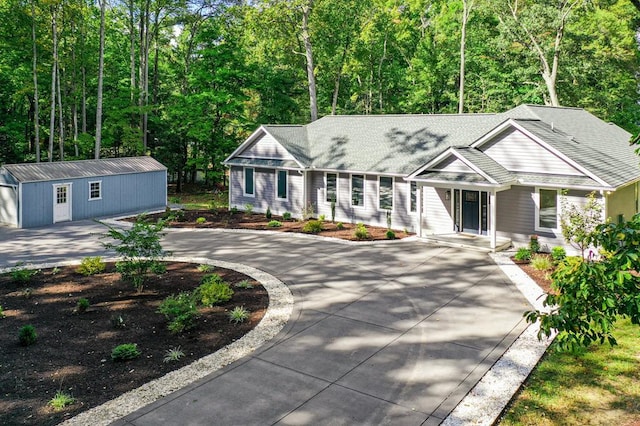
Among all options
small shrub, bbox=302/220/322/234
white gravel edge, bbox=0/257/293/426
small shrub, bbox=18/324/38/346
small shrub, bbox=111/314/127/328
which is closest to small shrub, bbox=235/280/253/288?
white gravel edge, bbox=0/257/293/426

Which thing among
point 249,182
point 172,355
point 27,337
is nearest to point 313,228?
point 249,182

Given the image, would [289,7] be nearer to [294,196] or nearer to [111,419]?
[294,196]

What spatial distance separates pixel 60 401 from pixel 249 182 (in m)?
21.2

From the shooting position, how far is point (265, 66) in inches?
1615

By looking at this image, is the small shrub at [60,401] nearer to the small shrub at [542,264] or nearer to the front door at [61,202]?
the small shrub at [542,264]

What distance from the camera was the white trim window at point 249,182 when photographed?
28016mm

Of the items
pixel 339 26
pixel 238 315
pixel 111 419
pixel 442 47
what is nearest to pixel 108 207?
pixel 238 315

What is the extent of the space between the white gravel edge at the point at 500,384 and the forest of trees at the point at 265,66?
2901 cm

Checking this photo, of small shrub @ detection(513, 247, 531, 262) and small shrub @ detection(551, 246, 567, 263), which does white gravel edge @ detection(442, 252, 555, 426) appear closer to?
small shrub @ detection(513, 247, 531, 262)

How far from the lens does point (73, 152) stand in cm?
3841

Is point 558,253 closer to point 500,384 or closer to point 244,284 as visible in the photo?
point 500,384

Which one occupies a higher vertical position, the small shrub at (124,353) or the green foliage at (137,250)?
the green foliage at (137,250)

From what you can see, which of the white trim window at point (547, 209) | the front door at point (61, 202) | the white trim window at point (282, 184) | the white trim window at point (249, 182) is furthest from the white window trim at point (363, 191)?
→ the front door at point (61, 202)

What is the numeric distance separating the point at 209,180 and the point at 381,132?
63.5ft
